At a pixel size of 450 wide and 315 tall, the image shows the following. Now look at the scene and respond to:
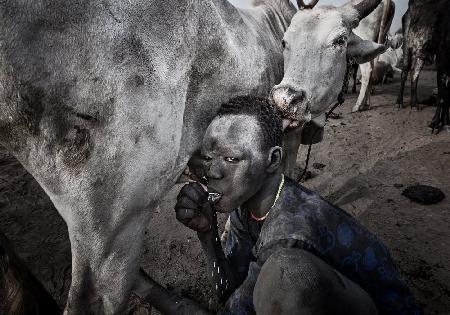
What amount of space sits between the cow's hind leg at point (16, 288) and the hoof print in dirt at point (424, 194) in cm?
372

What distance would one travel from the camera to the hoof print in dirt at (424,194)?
3.78 metres

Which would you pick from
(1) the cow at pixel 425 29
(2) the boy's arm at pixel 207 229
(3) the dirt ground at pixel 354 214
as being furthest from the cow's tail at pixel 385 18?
(2) the boy's arm at pixel 207 229

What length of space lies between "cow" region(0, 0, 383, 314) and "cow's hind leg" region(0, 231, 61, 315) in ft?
1.18

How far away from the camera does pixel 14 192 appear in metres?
3.61

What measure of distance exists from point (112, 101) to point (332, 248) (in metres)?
1.15

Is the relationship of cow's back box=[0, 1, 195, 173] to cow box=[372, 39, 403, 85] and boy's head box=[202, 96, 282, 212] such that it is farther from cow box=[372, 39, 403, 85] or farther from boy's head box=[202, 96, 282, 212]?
cow box=[372, 39, 403, 85]

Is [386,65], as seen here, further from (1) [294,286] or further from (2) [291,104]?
(1) [294,286]

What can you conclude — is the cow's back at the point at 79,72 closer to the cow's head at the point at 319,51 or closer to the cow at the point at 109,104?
the cow at the point at 109,104

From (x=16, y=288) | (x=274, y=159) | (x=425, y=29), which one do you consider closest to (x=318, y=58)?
(x=274, y=159)

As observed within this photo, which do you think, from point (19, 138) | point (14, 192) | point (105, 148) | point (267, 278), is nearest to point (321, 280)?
point (267, 278)

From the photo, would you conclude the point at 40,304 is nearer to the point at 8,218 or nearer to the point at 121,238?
the point at 121,238

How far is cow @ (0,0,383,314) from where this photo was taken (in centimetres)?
136

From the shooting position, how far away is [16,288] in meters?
1.90

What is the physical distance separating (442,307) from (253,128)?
210 centimetres
